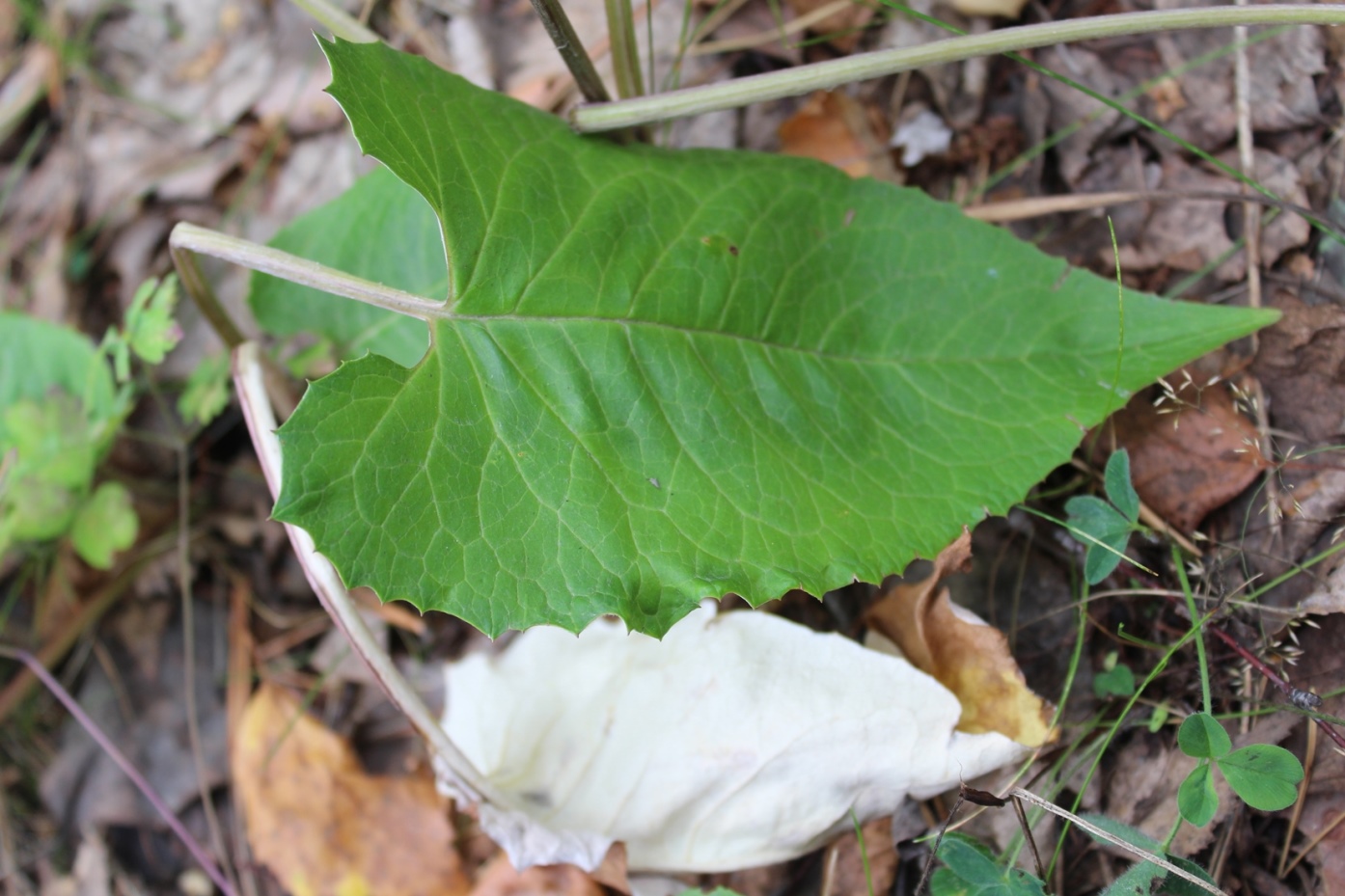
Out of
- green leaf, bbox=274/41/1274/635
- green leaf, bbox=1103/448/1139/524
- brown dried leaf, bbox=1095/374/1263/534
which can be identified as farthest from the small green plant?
brown dried leaf, bbox=1095/374/1263/534

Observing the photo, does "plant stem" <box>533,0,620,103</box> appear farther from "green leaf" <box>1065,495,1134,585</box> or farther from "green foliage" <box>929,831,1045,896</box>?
"green foliage" <box>929,831,1045,896</box>

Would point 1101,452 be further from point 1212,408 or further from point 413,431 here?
point 413,431

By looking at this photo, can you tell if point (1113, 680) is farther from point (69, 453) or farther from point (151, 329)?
point (69, 453)

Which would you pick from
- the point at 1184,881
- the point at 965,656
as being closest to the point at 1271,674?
the point at 1184,881

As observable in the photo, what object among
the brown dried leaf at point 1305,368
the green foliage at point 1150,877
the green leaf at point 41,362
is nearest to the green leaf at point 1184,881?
the green foliage at point 1150,877

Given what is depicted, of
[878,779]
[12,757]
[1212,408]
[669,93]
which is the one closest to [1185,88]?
[1212,408]
